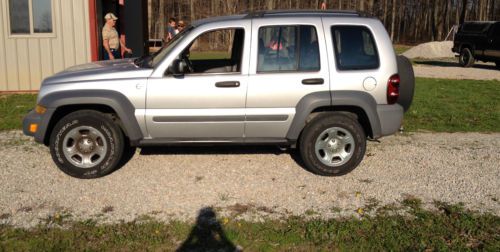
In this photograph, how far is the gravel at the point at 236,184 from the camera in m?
5.19

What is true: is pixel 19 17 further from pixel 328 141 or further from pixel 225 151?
pixel 328 141

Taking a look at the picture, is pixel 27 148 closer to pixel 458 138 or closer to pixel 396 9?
pixel 458 138

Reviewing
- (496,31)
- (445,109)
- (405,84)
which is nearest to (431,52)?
(496,31)

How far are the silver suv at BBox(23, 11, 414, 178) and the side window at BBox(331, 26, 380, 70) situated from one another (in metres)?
0.01

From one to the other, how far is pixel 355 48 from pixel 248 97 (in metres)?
1.38

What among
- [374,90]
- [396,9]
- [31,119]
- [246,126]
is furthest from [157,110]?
[396,9]

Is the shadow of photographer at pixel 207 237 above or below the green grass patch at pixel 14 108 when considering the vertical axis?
below

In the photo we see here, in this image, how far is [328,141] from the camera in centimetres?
623

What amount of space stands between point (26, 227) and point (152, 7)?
27.8 metres

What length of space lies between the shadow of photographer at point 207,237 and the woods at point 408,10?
91.9ft

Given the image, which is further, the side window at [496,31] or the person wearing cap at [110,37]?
the side window at [496,31]

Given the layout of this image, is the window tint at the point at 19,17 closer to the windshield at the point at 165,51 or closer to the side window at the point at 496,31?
the windshield at the point at 165,51

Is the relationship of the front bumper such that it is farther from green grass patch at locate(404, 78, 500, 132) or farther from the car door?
green grass patch at locate(404, 78, 500, 132)

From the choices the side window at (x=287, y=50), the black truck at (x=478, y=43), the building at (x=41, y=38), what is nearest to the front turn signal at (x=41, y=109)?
the side window at (x=287, y=50)
